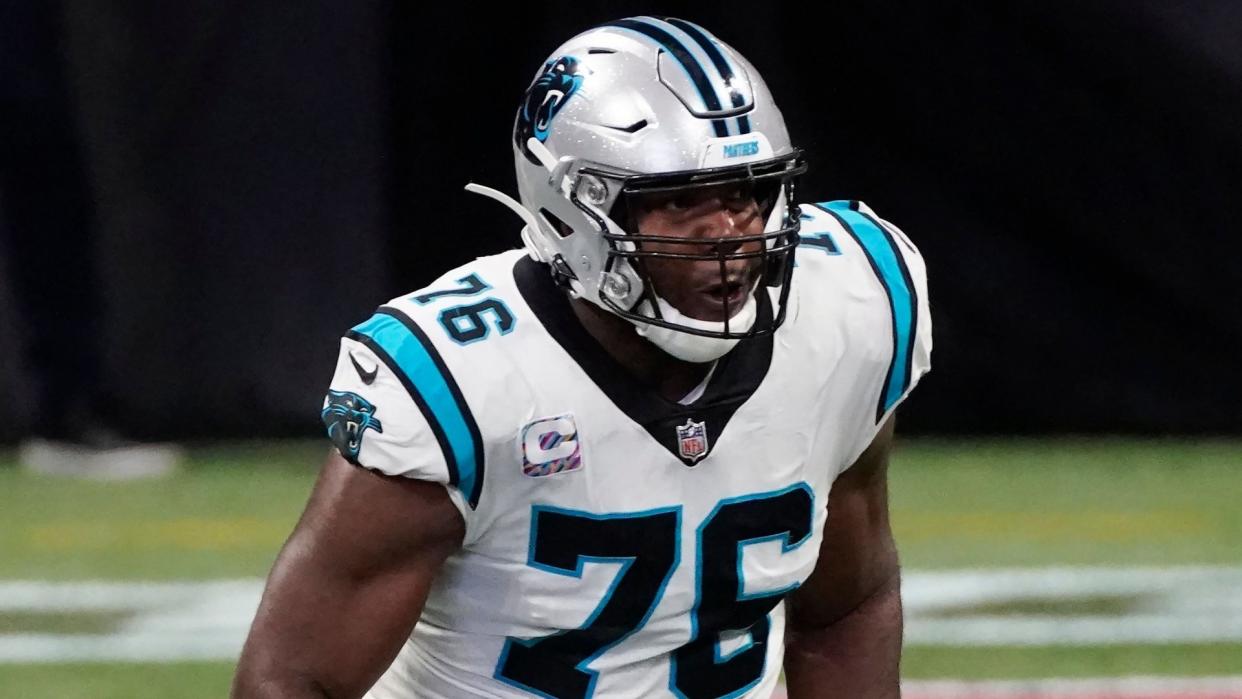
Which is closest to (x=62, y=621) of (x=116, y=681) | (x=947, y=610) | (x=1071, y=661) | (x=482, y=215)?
(x=116, y=681)

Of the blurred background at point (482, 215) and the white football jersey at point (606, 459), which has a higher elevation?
the white football jersey at point (606, 459)

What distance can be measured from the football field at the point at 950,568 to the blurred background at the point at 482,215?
2 cm

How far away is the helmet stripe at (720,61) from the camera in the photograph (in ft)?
5.94

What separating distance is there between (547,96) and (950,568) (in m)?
2.58

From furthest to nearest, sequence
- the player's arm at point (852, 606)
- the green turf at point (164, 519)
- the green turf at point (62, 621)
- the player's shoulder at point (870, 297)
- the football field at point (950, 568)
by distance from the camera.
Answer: the green turf at point (164, 519)
the green turf at point (62, 621)
the football field at point (950, 568)
the player's arm at point (852, 606)
the player's shoulder at point (870, 297)

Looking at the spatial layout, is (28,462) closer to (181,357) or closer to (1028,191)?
(181,357)

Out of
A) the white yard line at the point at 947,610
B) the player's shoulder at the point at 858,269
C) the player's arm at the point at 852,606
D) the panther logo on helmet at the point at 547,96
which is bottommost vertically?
the white yard line at the point at 947,610

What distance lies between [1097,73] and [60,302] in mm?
2667

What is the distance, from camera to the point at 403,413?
5.52 ft

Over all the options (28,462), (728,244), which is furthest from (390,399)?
(28,462)

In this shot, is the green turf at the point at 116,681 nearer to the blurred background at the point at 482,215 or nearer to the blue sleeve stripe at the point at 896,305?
the blurred background at the point at 482,215

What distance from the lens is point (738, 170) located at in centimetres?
178

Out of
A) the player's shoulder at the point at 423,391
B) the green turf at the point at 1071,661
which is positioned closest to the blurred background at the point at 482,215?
the green turf at the point at 1071,661

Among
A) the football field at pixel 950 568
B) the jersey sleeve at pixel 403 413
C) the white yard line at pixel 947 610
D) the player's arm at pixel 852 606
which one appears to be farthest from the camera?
the white yard line at pixel 947 610
